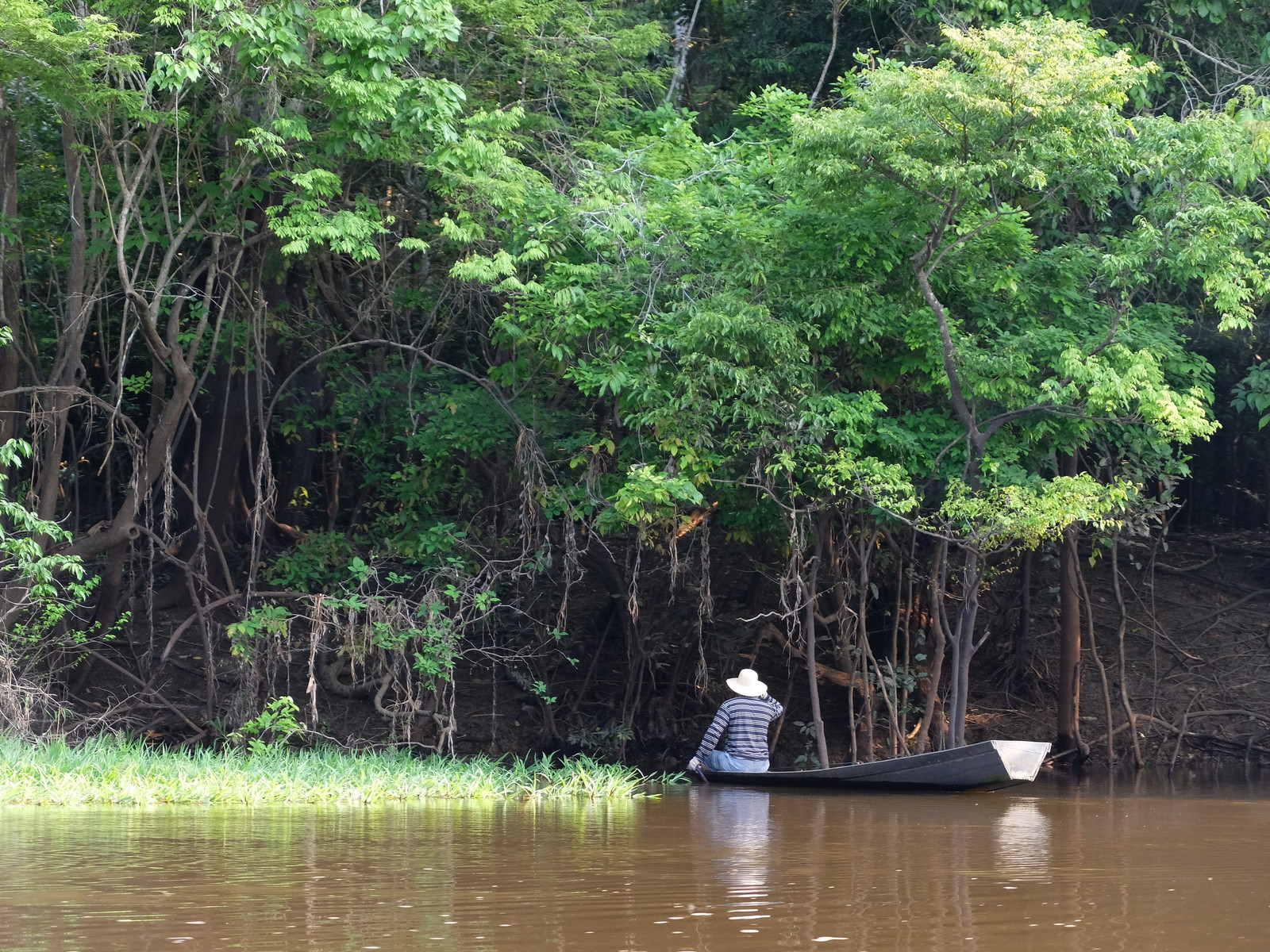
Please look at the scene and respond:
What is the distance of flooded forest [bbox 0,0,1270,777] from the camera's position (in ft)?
36.9

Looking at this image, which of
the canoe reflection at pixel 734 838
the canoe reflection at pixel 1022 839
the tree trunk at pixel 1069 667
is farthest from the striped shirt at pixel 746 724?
the tree trunk at pixel 1069 667

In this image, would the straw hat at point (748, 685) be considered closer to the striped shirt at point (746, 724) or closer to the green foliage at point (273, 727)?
the striped shirt at point (746, 724)

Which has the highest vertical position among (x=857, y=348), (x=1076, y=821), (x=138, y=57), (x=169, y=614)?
(x=138, y=57)

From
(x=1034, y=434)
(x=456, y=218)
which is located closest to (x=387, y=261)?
(x=456, y=218)

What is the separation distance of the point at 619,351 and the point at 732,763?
409 centimetres

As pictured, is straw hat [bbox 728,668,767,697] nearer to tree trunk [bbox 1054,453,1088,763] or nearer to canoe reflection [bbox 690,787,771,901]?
canoe reflection [bbox 690,787,771,901]

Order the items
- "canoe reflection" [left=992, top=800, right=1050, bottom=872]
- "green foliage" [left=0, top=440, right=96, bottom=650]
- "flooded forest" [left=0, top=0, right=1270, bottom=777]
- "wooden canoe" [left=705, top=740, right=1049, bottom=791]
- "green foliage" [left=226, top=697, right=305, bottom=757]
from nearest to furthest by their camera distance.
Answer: "canoe reflection" [left=992, top=800, right=1050, bottom=872]
"wooden canoe" [left=705, top=740, right=1049, bottom=791]
"green foliage" [left=0, top=440, right=96, bottom=650]
"flooded forest" [left=0, top=0, right=1270, bottom=777]
"green foliage" [left=226, top=697, right=305, bottom=757]

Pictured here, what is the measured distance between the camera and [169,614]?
16.6 meters

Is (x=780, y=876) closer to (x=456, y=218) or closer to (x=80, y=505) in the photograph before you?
(x=456, y=218)

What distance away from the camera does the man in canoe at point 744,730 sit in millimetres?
12672

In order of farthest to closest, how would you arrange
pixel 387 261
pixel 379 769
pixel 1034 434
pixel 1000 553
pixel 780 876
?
pixel 1000 553 < pixel 387 261 < pixel 1034 434 < pixel 379 769 < pixel 780 876

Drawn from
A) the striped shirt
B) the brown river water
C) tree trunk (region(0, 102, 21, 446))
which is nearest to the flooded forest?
tree trunk (region(0, 102, 21, 446))

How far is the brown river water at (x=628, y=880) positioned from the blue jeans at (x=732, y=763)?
2980 mm

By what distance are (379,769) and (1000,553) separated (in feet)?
26.3
